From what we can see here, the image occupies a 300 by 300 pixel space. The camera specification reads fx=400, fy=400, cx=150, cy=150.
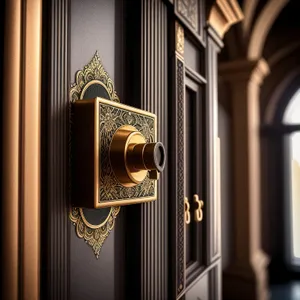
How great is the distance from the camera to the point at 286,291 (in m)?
4.54

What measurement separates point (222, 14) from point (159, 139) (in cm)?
105

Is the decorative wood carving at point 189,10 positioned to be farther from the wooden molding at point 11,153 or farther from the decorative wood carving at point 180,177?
the wooden molding at point 11,153

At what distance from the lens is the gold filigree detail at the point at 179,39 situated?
162 cm

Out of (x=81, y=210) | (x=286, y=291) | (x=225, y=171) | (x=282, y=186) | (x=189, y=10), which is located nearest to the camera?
(x=81, y=210)

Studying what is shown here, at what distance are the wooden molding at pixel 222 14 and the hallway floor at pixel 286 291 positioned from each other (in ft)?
10.4

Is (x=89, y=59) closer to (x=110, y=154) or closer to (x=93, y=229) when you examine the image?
(x=110, y=154)

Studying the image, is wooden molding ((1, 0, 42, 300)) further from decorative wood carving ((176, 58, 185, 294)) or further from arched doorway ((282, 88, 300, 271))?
arched doorway ((282, 88, 300, 271))

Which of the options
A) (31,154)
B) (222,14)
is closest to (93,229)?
(31,154)

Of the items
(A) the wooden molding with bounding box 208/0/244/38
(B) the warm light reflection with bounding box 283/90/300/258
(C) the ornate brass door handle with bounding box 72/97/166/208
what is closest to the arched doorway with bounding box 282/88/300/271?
(B) the warm light reflection with bounding box 283/90/300/258

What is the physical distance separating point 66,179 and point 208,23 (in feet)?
4.43

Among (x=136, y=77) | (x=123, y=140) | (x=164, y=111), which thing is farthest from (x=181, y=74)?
(x=123, y=140)

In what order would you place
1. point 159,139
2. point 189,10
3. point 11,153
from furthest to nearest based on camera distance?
point 189,10, point 159,139, point 11,153

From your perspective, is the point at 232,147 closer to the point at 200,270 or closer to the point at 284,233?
the point at 284,233

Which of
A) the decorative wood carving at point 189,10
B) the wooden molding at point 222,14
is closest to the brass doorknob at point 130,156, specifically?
the decorative wood carving at point 189,10
